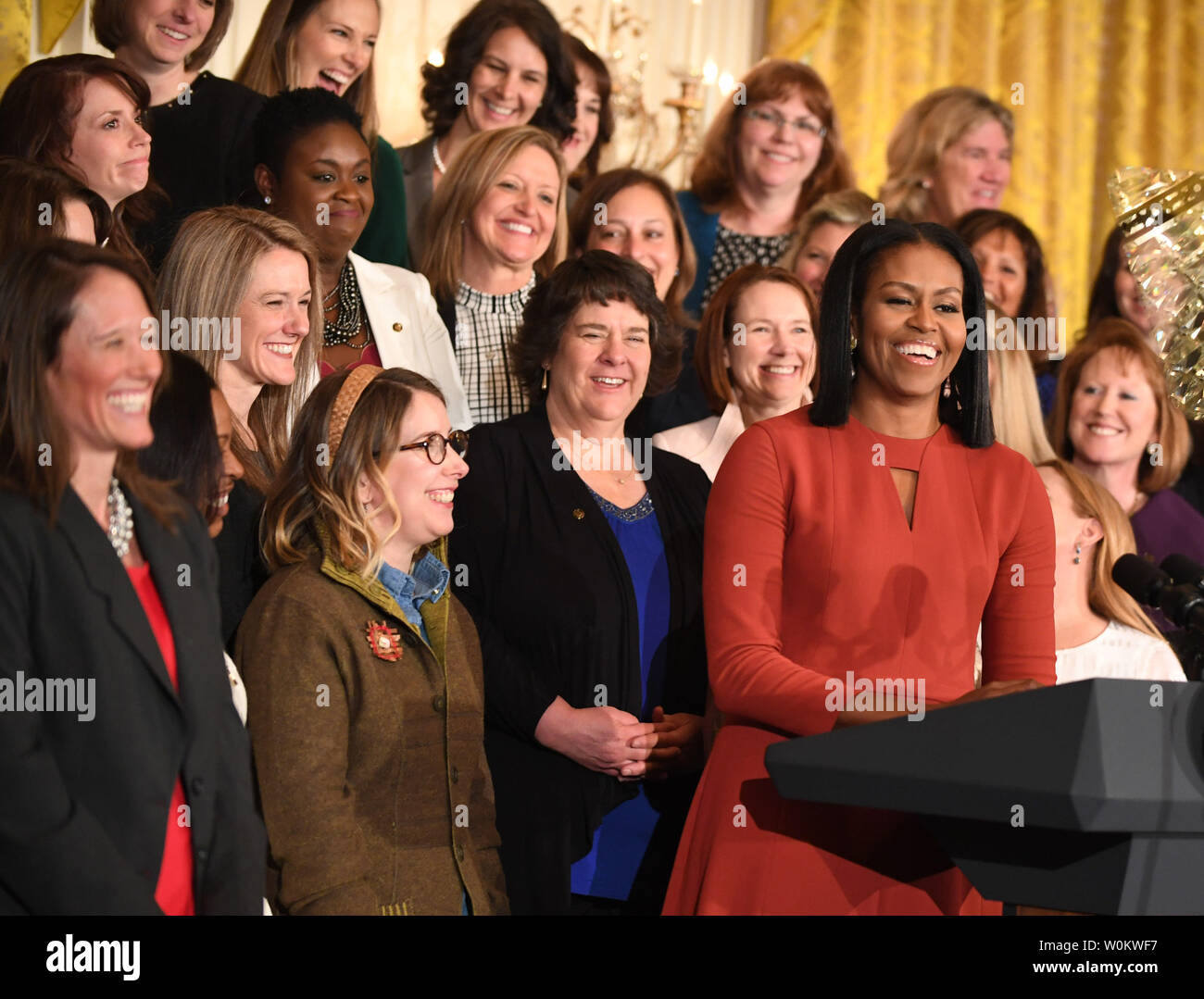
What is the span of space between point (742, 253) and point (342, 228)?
1487mm

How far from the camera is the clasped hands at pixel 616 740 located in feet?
9.52

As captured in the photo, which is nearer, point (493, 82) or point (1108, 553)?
point (1108, 553)

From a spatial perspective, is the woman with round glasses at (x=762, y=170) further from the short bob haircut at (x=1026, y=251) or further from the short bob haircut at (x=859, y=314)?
the short bob haircut at (x=859, y=314)

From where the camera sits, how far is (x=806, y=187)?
471cm

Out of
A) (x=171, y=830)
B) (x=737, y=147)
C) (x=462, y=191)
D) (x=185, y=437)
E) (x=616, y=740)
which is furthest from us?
(x=737, y=147)

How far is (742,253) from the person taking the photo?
4.58 metres

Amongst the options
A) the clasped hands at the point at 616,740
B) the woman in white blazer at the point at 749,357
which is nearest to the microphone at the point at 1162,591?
the clasped hands at the point at 616,740

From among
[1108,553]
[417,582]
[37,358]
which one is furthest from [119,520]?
[1108,553]

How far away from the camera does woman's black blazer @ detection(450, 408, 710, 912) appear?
2.89 m

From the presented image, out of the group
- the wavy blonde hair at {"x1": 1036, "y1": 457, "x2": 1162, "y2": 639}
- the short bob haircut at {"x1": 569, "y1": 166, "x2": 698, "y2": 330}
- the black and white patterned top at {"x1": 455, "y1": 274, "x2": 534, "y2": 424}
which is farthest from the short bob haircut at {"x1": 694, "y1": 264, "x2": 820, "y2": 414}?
the wavy blonde hair at {"x1": 1036, "y1": 457, "x2": 1162, "y2": 639}

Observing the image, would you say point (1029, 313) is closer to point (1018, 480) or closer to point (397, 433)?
point (1018, 480)

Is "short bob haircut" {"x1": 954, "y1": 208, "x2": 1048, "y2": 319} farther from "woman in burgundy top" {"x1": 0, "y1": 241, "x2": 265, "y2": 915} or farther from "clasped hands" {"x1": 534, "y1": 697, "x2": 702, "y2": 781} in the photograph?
"woman in burgundy top" {"x1": 0, "y1": 241, "x2": 265, "y2": 915}

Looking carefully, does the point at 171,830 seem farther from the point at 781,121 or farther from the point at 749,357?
the point at 781,121
